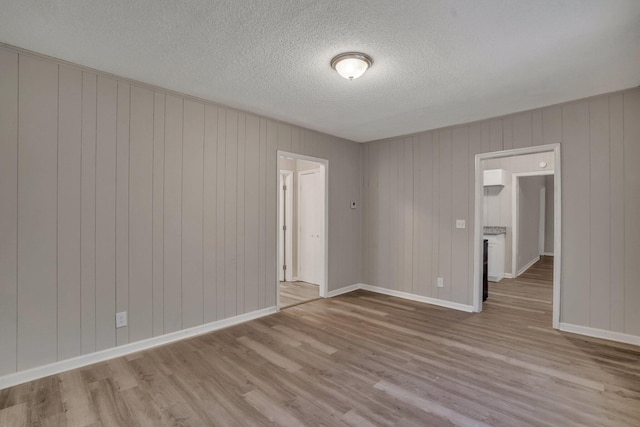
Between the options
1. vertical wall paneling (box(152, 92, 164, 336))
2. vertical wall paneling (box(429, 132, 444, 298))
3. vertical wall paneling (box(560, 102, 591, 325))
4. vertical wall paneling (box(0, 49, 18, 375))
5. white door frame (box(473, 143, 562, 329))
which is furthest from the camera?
vertical wall paneling (box(429, 132, 444, 298))

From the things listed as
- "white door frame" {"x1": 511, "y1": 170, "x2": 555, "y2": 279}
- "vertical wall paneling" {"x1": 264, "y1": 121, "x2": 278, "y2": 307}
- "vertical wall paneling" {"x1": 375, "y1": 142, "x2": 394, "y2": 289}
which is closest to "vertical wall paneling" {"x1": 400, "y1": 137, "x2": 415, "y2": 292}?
"vertical wall paneling" {"x1": 375, "y1": 142, "x2": 394, "y2": 289}

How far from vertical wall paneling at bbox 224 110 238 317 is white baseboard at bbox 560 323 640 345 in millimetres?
3756

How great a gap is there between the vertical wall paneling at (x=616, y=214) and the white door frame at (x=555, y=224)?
42 cm

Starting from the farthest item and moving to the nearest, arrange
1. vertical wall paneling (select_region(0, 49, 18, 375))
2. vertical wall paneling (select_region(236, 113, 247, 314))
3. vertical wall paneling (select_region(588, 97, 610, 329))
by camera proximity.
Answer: vertical wall paneling (select_region(236, 113, 247, 314))
vertical wall paneling (select_region(588, 97, 610, 329))
vertical wall paneling (select_region(0, 49, 18, 375))

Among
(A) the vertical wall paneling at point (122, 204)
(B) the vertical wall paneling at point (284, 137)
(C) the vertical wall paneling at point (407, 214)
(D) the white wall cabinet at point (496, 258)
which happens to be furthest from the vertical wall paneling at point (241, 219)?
(D) the white wall cabinet at point (496, 258)

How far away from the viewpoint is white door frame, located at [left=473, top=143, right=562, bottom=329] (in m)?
3.46

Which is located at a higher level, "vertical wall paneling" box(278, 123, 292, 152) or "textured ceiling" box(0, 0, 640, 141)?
"textured ceiling" box(0, 0, 640, 141)

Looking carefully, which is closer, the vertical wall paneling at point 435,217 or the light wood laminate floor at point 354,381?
the light wood laminate floor at point 354,381

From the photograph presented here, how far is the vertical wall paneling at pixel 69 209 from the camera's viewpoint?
251cm

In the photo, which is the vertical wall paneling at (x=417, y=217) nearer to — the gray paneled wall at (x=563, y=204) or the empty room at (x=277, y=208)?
the gray paneled wall at (x=563, y=204)

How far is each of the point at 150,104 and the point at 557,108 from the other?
4.34 metres

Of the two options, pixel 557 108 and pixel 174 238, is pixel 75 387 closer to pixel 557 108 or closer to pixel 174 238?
pixel 174 238

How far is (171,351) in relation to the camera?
2.91 meters

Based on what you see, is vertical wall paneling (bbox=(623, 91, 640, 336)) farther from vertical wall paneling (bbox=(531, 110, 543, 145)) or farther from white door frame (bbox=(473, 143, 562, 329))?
vertical wall paneling (bbox=(531, 110, 543, 145))
